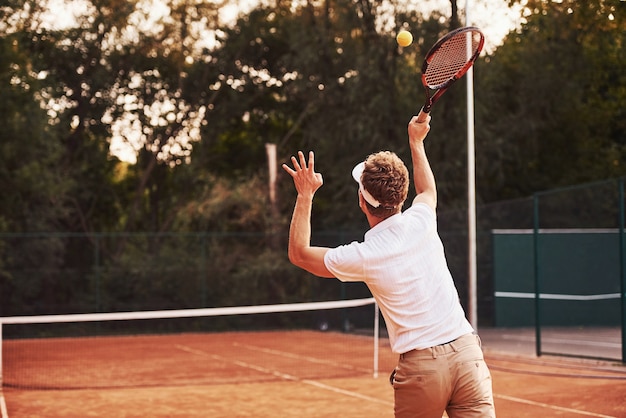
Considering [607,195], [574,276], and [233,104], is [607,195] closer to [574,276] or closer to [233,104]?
[574,276]

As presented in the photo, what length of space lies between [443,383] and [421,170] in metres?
0.88

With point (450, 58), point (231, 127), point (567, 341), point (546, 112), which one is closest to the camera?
point (450, 58)

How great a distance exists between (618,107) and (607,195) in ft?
11.0

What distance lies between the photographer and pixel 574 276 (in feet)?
62.4

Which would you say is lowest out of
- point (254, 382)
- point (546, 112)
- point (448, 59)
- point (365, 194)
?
point (254, 382)

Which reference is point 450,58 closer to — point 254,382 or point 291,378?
point 254,382

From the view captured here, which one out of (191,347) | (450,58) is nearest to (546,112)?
(191,347)

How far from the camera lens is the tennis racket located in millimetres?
4805

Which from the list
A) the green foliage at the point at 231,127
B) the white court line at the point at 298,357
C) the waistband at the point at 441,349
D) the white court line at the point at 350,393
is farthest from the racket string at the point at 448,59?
the green foliage at the point at 231,127

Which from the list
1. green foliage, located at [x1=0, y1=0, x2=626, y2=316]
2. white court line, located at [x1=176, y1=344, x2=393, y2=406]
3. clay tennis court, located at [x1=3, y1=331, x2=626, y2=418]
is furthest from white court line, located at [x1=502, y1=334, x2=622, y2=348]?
white court line, located at [x1=176, y1=344, x2=393, y2=406]

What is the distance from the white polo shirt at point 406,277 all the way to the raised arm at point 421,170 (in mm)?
220

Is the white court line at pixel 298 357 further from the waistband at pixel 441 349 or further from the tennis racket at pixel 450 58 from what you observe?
the waistband at pixel 441 349

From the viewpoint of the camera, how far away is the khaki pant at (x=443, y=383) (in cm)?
345

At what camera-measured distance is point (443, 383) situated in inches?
136
